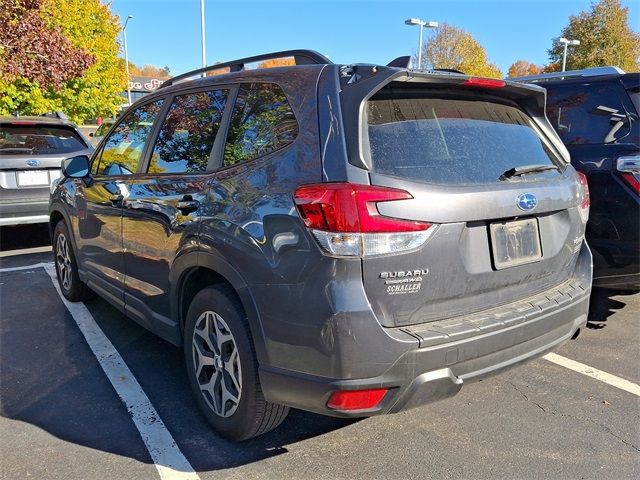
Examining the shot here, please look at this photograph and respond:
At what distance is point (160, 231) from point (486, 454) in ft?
6.98

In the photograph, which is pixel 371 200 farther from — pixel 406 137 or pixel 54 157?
pixel 54 157

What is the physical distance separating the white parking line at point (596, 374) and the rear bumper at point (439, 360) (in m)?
1.03

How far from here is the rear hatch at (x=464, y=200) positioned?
86.2 inches

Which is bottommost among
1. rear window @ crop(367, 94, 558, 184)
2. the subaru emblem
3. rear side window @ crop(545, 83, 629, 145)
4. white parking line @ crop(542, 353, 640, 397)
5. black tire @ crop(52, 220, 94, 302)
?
white parking line @ crop(542, 353, 640, 397)

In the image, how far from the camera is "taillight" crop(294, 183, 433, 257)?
2102mm

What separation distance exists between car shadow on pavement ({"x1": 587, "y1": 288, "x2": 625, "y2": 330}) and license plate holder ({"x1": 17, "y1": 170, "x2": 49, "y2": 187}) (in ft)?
20.5

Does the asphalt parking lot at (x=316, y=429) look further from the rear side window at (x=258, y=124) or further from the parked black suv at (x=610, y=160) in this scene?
the rear side window at (x=258, y=124)

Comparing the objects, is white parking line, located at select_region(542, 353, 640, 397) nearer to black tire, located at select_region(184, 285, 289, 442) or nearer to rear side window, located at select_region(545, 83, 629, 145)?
rear side window, located at select_region(545, 83, 629, 145)

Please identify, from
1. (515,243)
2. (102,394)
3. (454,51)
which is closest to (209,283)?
(102,394)

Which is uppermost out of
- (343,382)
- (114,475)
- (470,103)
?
(470,103)

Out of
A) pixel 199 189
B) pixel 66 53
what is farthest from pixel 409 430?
pixel 66 53

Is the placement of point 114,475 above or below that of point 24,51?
below

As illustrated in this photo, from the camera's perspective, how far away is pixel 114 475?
2.52 meters

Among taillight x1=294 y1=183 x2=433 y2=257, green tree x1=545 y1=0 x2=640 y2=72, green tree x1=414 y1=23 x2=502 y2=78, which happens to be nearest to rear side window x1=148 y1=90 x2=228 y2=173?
taillight x1=294 y1=183 x2=433 y2=257
